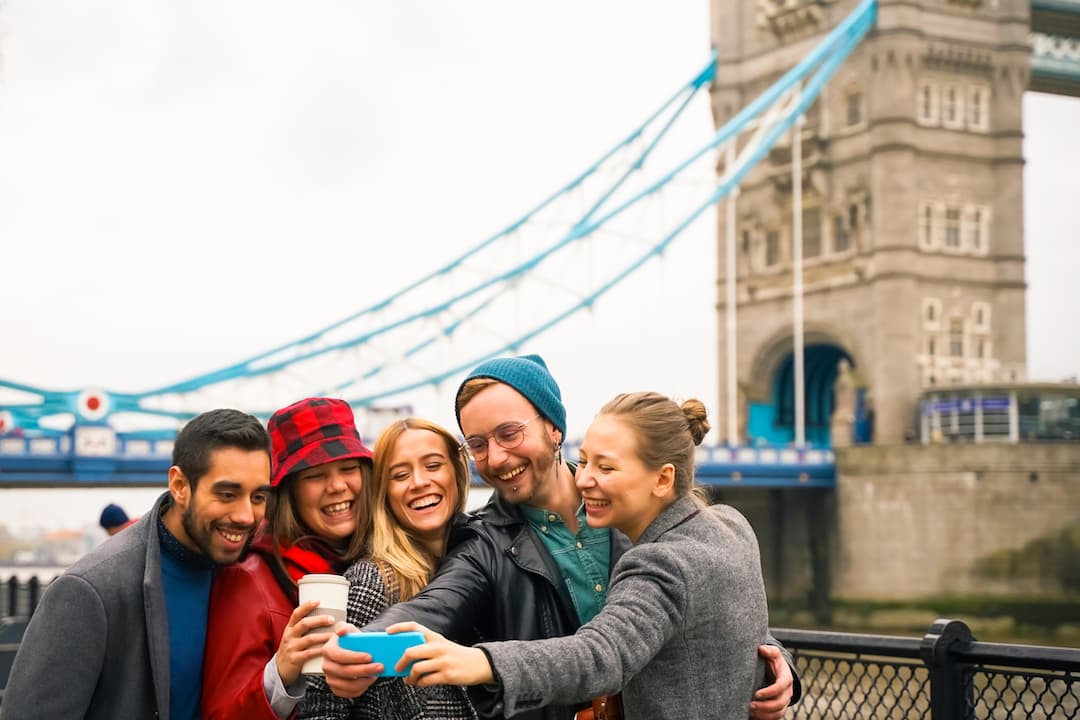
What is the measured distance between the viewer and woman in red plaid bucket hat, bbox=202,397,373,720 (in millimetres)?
2232

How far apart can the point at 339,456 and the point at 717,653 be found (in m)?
0.85

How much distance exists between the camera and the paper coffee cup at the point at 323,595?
1.95 metres

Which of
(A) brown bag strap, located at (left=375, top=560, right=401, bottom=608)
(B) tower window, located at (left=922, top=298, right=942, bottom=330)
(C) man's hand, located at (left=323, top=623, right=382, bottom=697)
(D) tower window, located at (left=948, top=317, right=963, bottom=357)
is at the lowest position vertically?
(C) man's hand, located at (left=323, top=623, right=382, bottom=697)

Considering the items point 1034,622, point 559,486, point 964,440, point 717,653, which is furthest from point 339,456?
point 964,440

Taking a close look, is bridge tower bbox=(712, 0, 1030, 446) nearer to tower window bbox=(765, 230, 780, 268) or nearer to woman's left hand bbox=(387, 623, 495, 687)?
tower window bbox=(765, 230, 780, 268)

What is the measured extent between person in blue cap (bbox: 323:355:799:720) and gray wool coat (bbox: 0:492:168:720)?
0.49m

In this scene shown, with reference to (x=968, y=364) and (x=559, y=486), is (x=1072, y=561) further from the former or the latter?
(x=559, y=486)

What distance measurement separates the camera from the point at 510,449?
245cm

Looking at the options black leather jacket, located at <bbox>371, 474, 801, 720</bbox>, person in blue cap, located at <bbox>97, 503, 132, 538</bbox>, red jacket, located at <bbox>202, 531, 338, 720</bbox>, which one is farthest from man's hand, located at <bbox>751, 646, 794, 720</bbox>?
person in blue cap, located at <bbox>97, 503, 132, 538</bbox>

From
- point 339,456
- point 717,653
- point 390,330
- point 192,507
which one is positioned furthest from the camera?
point 390,330

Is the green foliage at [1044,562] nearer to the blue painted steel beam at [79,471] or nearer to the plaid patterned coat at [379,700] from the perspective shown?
the blue painted steel beam at [79,471]

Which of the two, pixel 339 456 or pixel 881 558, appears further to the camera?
pixel 881 558

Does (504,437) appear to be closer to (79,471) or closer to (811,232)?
(79,471)

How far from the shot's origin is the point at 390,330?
2870 cm
